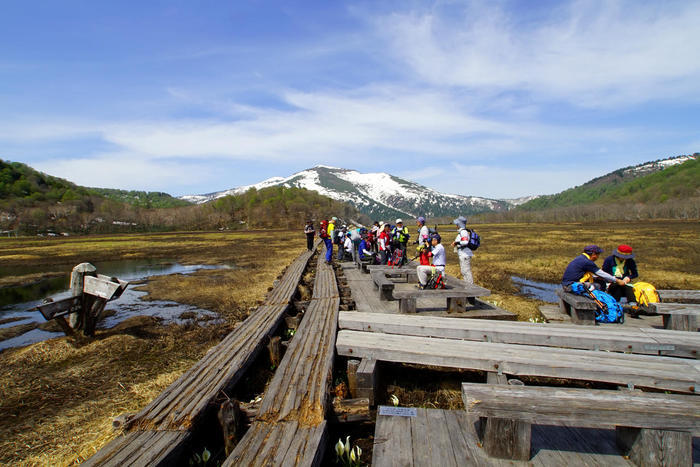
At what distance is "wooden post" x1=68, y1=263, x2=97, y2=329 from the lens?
8305mm

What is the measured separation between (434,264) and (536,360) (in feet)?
14.7

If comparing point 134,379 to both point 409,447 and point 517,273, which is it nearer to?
point 409,447

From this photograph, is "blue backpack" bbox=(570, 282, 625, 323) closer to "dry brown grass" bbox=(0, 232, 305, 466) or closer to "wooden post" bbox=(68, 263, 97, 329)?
"dry brown grass" bbox=(0, 232, 305, 466)

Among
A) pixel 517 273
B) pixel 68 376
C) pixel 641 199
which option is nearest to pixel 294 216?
pixel 517 273

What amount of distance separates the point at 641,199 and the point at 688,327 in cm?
19719

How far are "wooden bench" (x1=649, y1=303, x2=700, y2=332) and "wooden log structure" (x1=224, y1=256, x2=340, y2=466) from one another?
571 centimetres

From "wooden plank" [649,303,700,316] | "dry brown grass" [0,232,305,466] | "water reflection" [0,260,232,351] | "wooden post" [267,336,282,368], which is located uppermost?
"wooden plank" [649,303,700,316]

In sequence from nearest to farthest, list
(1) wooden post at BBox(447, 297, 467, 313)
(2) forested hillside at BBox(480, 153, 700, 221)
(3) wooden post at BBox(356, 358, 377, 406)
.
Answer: (3) wooden post at BBox(356, 358, 377, 406), (1) wooden post at BBox(447, 297, 467, 313), (2) forested hillside at BBox(480, 153, 700, 221)

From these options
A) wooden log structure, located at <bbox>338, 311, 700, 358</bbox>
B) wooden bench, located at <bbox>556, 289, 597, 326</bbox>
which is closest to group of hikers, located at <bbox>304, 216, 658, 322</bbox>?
wooden bench, located at <bbox>556, 289, 597, 326</bbox>

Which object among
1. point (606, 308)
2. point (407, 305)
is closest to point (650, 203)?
point (606, 308)

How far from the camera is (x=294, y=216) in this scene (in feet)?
332

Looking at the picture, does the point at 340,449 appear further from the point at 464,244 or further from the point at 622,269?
the point at 622,269

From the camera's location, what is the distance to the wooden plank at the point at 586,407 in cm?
260

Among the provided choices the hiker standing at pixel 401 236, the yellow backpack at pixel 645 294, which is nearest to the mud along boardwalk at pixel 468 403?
the yellow backpack at pixel 645 294
